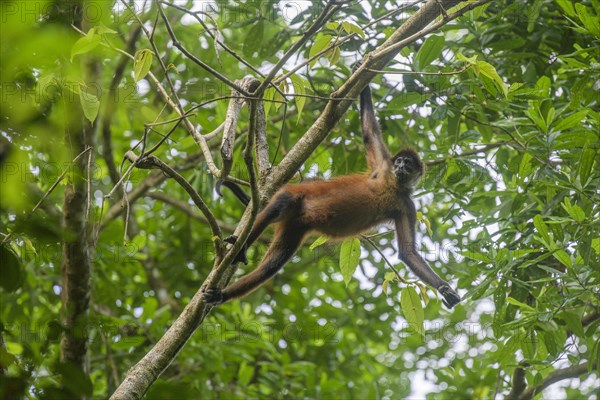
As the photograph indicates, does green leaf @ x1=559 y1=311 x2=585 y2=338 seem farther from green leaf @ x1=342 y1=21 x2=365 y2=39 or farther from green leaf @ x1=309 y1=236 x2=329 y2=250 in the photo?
green leaf @ x1=342 y1=21 x2=365 y2=39

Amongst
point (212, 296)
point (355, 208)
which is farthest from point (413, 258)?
point (212, 296)

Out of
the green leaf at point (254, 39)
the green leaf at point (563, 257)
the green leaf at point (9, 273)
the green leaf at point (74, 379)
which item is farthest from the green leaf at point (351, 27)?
the green leaf at point (74, 379)

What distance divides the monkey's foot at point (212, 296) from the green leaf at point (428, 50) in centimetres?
259

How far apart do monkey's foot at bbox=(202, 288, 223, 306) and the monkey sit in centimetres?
29

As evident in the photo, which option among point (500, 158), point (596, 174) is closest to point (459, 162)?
point (500, 158)

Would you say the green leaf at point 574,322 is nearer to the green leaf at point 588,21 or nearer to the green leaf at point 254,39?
the green leaf at point 588,21

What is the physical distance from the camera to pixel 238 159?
7.59m

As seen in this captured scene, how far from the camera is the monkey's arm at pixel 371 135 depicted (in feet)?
21.4

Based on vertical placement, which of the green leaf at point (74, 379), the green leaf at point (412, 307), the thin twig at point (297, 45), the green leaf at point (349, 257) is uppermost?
the thin twig at point (297, 45)

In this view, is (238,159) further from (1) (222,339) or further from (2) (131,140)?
(2) (131,140)

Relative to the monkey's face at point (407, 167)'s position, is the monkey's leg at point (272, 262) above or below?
below

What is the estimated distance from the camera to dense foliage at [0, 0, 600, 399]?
128 inches

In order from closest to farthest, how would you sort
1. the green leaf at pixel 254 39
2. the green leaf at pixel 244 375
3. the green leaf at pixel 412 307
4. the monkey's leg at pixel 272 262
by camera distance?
1. the green leaf at pixel 412 307
2. the monkey's leg at pixel 272 262
3. the green leaf at pixel 254 39
4. the green leaf at pixel 244 375

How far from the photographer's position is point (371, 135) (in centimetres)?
664
